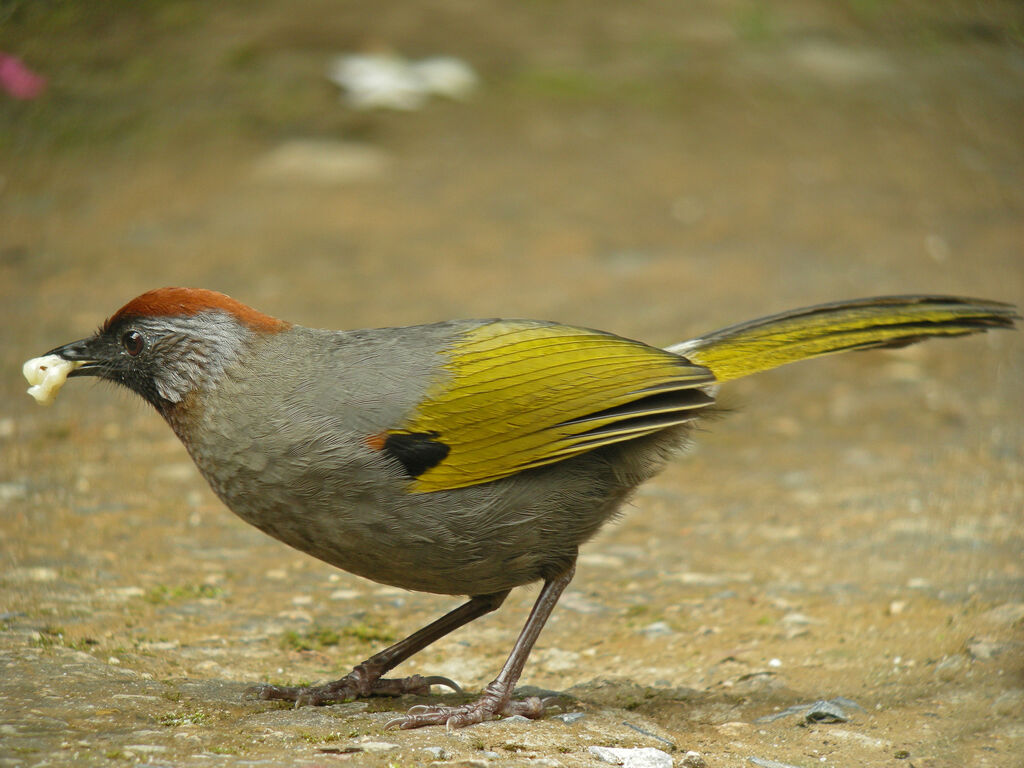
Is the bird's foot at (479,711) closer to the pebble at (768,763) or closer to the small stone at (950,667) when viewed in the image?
the pebble at (768,763)

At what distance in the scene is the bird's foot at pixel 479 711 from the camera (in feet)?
11.7

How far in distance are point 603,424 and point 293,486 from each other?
1058 mm

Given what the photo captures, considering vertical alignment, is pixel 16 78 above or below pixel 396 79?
above

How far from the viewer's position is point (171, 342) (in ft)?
12.7

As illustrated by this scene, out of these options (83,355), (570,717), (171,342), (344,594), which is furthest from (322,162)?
(570,717)

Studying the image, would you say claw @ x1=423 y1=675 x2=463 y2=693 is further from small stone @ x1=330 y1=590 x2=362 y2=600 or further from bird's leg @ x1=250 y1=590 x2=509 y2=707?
small stone @ x1=330 y1=590 x2=362 y2=600

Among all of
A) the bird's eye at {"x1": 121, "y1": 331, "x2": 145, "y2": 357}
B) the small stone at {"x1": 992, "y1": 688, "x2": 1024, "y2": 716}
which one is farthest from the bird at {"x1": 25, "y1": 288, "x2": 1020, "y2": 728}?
the small stone at {"x1": 992, "y1": 688, "x2": 1024, "y2": 716}

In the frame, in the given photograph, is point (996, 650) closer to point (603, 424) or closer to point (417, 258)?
point (603, 424)

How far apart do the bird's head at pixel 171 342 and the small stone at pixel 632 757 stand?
175cm

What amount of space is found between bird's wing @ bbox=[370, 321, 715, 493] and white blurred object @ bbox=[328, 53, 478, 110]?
7.60 m

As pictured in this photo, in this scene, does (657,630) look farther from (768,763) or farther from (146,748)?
(146,748)

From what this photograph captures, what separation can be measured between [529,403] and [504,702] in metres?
1.00

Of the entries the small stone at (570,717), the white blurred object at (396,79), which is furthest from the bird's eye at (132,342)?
the white blurred object at (396,79)

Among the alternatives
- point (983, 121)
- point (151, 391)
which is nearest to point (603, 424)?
point (151, 391)
